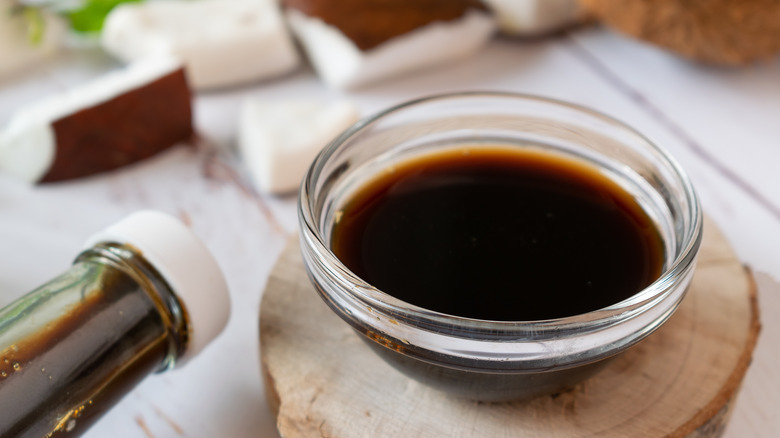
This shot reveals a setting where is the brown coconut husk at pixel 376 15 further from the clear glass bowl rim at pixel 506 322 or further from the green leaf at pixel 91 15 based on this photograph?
the clear glass bowl rim at pixel 506 322

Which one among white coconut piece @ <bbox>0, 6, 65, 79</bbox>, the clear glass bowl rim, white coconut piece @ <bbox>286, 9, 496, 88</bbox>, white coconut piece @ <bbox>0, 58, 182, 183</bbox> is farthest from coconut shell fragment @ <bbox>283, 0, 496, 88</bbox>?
the clear glass bowl rim

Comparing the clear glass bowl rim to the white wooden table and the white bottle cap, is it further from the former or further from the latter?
the white wooden table

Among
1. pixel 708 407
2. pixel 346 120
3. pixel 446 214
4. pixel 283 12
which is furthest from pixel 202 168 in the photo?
pixel 708 407

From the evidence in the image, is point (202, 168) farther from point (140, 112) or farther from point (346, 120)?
point (346, 120)

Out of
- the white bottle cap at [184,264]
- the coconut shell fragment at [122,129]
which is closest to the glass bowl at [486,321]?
the white bottle cap at [184,264]

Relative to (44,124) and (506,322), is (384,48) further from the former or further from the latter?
(506,322)

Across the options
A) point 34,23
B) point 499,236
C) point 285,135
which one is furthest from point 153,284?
point 34,23
